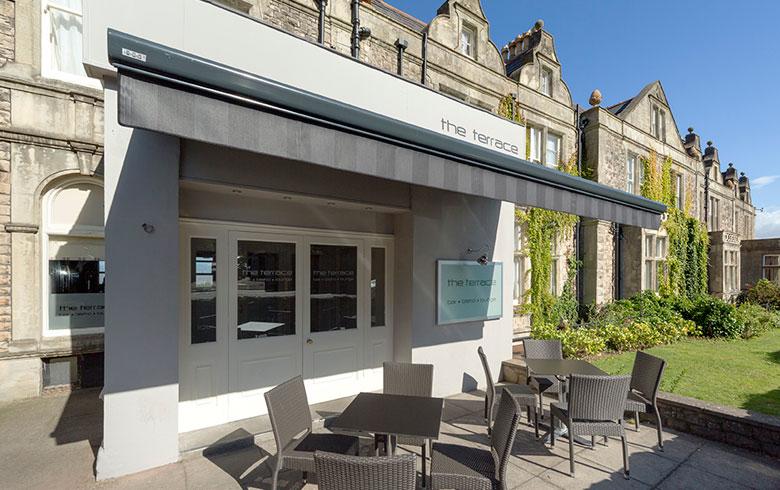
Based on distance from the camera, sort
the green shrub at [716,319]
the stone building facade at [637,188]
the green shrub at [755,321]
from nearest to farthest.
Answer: the green shrub at [716,319], the green shrub at [755,321], the stone building facade at [637,188]

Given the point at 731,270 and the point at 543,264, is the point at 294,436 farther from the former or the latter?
the point at 731,270

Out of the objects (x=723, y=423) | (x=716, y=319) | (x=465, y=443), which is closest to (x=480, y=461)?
(x=465, y=443)

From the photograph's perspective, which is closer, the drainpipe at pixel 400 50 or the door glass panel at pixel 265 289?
the door glass panel at pixel 265 289

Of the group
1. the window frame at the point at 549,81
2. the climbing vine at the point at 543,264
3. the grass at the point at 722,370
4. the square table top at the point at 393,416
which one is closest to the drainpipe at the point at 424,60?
the climbing vine at the point at 543,264

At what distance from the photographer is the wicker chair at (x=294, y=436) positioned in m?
3.18

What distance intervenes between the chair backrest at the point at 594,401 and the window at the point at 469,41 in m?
9.72

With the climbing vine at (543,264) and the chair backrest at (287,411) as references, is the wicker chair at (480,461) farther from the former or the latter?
the climbing vine at (543,264)

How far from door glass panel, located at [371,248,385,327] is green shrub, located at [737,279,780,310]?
2081 cm

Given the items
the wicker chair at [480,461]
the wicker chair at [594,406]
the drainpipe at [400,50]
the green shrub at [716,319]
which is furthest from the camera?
the green shrub at [716,319]

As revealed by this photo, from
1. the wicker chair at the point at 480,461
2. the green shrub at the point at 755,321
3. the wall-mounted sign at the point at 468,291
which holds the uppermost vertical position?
the wall-mounted sign at the point at 468,291

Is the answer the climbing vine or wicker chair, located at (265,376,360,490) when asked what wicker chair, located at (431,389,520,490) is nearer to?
wicker chair, located at (265,376,360,490)

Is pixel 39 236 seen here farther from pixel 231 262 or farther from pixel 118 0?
pixel 118 0

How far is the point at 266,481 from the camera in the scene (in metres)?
3.77

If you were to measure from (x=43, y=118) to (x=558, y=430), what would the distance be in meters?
9.47
